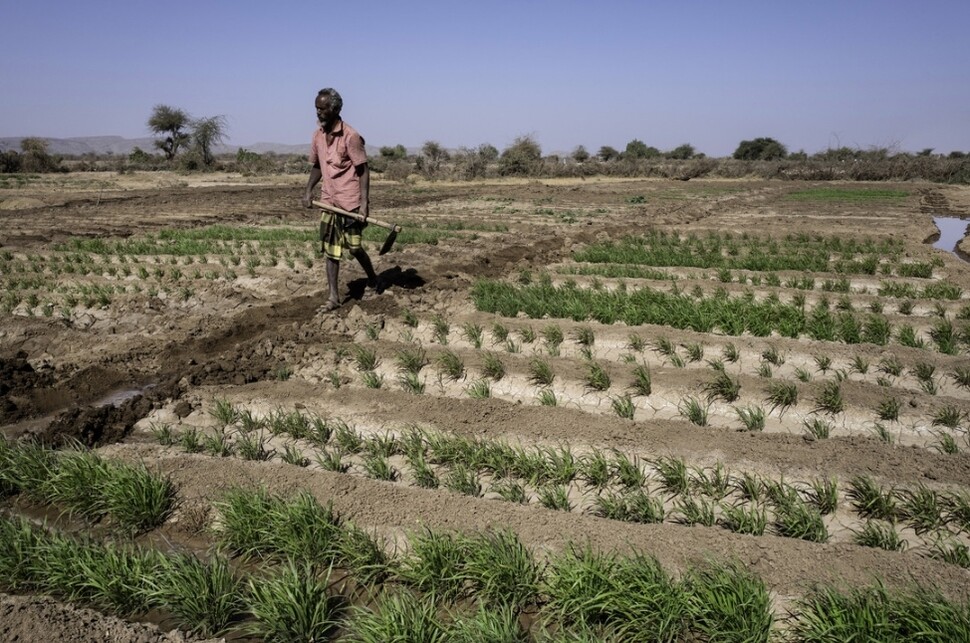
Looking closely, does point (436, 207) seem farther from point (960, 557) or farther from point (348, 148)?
point (960, 557)

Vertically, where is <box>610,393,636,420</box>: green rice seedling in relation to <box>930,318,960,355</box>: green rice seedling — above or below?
below

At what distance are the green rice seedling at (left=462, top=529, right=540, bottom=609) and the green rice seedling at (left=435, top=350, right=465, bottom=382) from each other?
2.77m

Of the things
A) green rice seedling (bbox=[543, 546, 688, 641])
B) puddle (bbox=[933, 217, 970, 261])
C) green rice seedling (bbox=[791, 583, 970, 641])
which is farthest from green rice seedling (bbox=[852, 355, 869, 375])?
puddle (bbox=[933, 217, 970, 261])

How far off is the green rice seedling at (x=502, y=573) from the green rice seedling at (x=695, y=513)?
0.97 meters

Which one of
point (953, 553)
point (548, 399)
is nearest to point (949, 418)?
point (953, 553)

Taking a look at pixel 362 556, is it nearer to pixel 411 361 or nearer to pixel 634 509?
pixel 634 509

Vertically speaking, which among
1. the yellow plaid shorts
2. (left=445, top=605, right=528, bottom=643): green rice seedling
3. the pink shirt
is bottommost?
(left=445, top=605, right=528, bottom=643): green rice seedling

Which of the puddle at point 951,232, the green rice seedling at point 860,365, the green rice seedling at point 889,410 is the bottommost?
the green rice seedling at point 889,410

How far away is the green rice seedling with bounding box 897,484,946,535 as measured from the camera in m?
3.31

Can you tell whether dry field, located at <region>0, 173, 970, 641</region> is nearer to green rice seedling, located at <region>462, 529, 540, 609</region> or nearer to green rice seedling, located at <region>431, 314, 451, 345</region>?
green rice seedling, located at <region>462, 529, 540, 609</region>

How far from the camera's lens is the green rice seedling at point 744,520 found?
3.29 metres

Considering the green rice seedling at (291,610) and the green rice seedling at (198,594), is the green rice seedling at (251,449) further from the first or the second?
the green rice seedling at (291,610)

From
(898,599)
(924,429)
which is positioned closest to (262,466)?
(898,599)

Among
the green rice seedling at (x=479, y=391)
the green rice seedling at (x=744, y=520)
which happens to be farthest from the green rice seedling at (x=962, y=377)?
the green rice seedling at (x=479, y=391)
